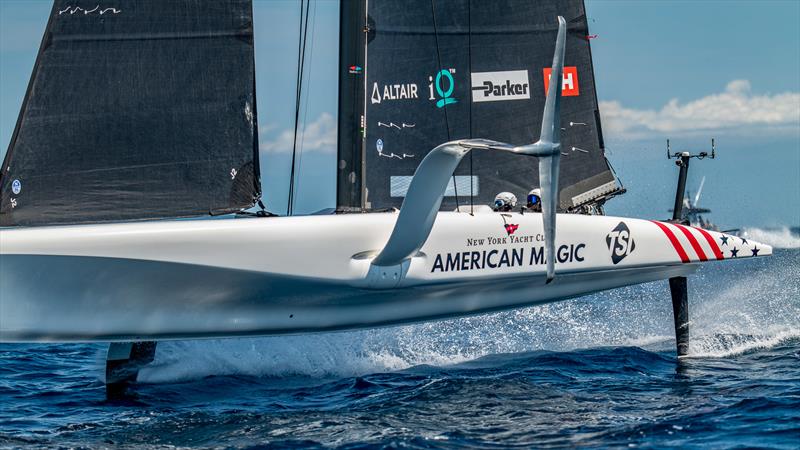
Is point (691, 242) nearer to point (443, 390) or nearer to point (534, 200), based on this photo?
point (534, 200)

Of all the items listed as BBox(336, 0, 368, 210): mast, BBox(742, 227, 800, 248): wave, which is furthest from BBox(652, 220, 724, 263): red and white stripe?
BBox(742, 227, 800, 248): wave

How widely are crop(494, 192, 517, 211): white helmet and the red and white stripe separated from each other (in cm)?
177

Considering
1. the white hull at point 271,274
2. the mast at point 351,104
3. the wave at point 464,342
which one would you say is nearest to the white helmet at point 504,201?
the white hull at point 271,274

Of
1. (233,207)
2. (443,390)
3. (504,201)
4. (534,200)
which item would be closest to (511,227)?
(504,201)

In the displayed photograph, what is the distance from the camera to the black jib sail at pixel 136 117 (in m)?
8.46

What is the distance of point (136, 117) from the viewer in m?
8.67

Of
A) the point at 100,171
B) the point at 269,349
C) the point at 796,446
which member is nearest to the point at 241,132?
the point at 100,171

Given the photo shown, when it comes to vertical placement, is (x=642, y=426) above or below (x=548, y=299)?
below

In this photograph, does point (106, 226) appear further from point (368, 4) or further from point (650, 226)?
point (650, 226)

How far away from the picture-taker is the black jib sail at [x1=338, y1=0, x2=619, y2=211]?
1010 cm

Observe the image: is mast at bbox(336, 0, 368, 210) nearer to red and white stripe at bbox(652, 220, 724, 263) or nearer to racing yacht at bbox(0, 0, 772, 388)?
racing yacht at bbox(0, 0, 772, 388)

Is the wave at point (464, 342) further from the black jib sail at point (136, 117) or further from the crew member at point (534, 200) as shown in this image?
the black jib sail at point (136, 117)

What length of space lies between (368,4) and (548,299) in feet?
11.6

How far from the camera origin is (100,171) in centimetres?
859
